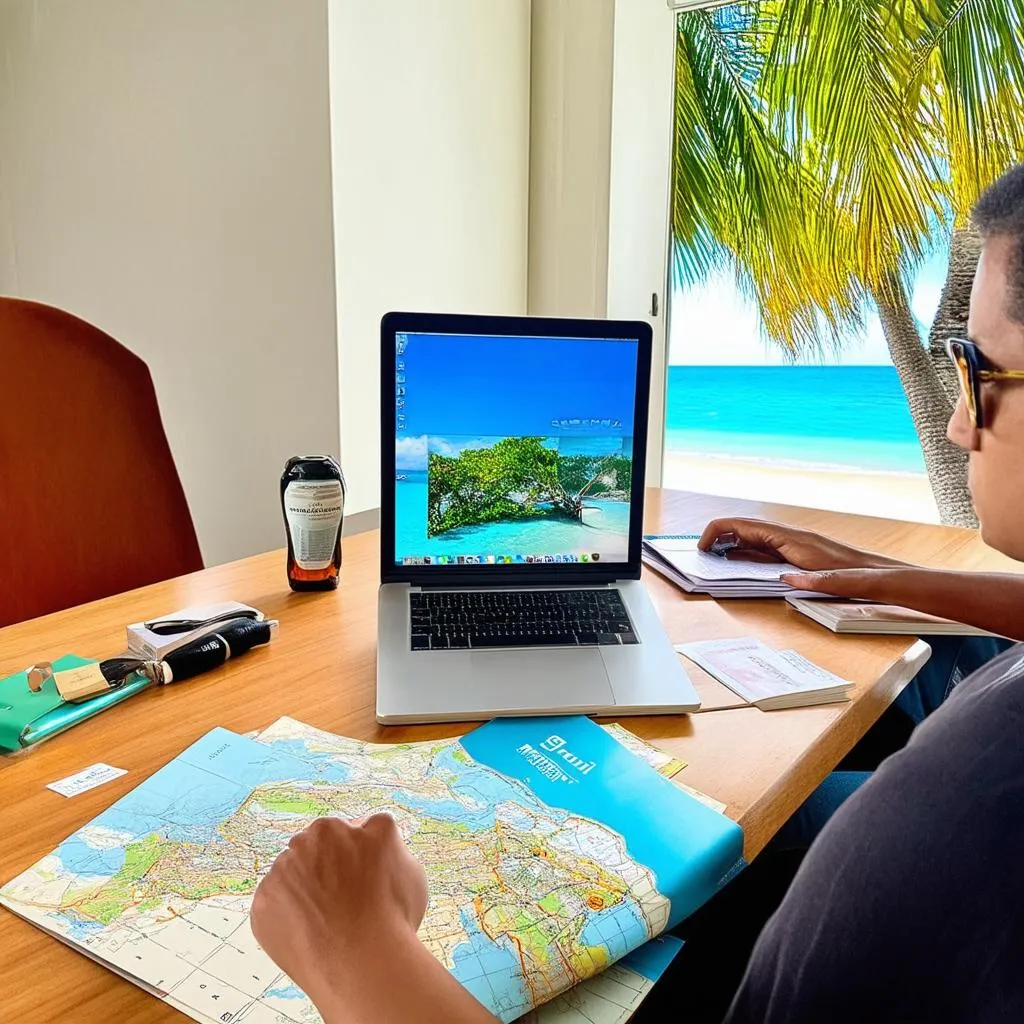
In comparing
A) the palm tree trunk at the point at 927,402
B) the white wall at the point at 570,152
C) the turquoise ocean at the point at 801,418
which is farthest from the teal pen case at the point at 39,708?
the turquoise ocean at the point at 801,418

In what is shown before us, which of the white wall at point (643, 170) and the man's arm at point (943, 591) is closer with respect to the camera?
the man's arm at point (943, 591)

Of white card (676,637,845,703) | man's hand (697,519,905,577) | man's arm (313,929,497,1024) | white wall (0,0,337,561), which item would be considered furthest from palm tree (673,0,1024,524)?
man's arm (313,929,497,1024)

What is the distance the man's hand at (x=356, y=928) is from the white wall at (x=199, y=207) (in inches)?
66.2

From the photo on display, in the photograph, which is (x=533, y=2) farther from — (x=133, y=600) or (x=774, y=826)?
(x=774, y=826)

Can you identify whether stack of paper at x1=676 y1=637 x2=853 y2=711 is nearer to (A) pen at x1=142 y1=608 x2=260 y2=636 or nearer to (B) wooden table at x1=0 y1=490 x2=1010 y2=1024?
(B) wooden table at x1=0 y1=490 x2=1010 y2=1024

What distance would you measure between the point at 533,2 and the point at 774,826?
250 centimetres

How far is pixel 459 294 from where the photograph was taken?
2416mm

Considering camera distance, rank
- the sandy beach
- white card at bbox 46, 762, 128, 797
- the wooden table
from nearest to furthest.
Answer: the wooden table < white card at bbox 46, 762, 128, 797 < the sandy beach

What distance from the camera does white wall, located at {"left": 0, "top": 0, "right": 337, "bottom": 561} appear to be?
206 cm

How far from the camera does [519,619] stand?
1.00 m

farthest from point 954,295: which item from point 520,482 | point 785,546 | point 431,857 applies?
point 431,857

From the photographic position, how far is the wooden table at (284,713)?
518 mm

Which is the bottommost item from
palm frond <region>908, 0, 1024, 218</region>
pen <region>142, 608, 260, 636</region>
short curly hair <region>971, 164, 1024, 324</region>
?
pen <region>142, 608, 260, 636</region>

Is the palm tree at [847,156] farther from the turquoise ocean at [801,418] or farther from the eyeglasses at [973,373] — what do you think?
the turquoise ocean at [801,418]
